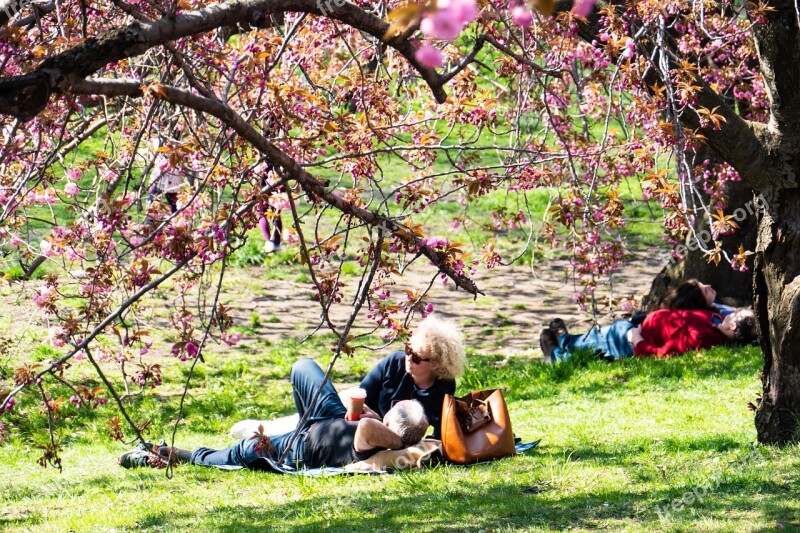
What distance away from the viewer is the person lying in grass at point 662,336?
8.62 metres

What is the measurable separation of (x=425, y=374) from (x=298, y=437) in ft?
2.65

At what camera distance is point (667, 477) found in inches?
185

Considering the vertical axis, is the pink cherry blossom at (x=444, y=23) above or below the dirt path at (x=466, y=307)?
above

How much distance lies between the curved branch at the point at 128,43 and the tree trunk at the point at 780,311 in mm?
2080

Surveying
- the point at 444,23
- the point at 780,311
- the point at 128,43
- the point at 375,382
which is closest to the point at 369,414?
the point at 375,382

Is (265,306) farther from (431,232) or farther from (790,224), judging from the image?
(790,224)

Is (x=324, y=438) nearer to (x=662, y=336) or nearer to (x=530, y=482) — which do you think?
(x=530, y=482)

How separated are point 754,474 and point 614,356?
4.26 meters

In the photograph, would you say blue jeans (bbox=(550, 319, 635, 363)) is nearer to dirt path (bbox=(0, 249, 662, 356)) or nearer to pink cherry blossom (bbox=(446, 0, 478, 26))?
dirt path (bbox=(0, 249, 662, 356))

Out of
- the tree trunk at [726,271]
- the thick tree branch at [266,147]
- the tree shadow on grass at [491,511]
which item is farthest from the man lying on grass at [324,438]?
the tree trunk at [726,271]

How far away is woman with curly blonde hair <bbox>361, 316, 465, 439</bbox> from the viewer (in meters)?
5.70

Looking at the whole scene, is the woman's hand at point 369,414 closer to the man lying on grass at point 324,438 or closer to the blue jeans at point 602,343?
the man lying on grass at point 324,438

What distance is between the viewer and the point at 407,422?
213 inches

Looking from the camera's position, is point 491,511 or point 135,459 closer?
point 491,511
